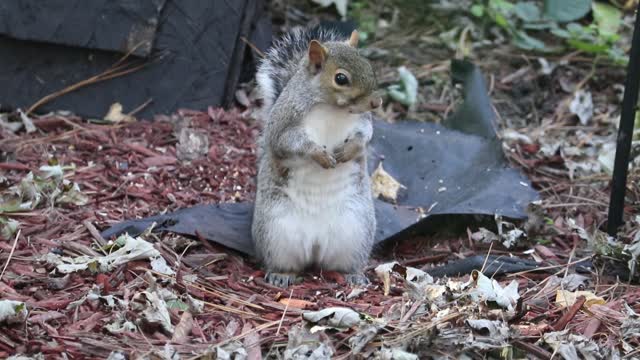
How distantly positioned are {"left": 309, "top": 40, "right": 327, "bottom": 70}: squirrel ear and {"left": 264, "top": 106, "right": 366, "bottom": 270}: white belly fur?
18 centimetres

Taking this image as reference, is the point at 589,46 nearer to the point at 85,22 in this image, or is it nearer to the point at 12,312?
the point at 85,22

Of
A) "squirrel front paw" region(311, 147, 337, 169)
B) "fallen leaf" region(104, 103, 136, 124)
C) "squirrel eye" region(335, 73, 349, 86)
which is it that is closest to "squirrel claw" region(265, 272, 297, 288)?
"squirrel front paw" region(311, 147, 337, 169)

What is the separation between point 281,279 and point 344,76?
0.83m

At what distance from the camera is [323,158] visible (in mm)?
3615

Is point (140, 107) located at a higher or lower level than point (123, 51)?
lower

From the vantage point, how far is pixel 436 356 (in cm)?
306

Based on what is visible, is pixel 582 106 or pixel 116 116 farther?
pixel 582 106

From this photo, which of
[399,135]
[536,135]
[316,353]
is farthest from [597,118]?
[316,353]

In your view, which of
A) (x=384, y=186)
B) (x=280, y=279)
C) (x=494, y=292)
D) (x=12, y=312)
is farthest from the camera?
(x=384, y=186)

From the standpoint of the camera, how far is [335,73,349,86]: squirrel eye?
3.54 meters

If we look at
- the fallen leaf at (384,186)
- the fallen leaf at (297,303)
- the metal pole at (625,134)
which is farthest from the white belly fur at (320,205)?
the metal pole at (625,134)

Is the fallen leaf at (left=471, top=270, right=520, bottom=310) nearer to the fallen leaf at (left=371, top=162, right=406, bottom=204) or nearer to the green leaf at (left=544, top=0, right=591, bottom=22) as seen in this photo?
the fallen leaf at (left=371, top=162, right=406, bottom=204)

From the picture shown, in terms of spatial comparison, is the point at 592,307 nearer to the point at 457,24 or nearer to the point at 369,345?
the point at 369,345

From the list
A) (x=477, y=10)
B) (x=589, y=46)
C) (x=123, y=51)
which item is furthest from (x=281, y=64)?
(x=589, y=46)
